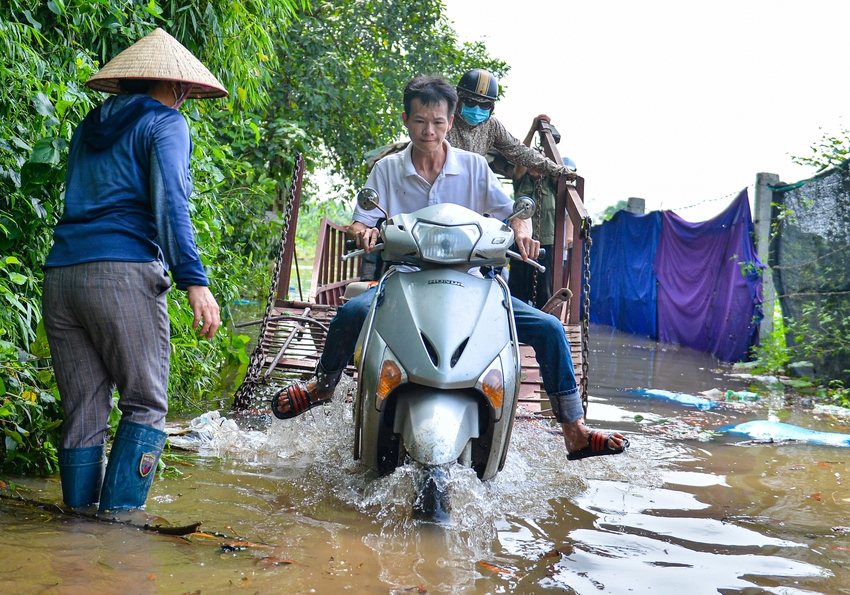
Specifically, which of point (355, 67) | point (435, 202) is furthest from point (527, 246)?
point (355, 67)

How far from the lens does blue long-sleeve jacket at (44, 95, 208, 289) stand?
2.88 meters

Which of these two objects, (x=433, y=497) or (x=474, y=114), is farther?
(x=474, y=114)

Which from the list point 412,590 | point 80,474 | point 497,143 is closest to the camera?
point 412,590

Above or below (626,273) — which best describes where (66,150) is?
below

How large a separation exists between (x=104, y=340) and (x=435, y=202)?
1.84 m

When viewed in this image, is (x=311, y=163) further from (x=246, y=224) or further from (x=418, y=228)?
(x=418, y=228)

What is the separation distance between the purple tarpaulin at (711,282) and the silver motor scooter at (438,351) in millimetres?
6758

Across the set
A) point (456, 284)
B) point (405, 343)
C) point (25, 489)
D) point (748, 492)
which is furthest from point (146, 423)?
point (748, 492)

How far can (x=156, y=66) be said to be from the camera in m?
3.03

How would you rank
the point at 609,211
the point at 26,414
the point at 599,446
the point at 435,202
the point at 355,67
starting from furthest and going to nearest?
the point at 609,211
the point at 355,67
the point at 435,202
the point at 599,446
the point at 26,414

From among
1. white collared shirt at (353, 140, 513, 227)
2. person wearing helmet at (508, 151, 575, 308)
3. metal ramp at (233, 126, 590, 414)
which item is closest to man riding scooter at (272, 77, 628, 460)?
white collared shirt at (353, 140, 513, 227)

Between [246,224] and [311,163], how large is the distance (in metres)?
2.27

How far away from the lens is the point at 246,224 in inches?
436

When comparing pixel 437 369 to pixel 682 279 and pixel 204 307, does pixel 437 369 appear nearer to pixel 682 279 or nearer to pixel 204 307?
pixel 204 307
